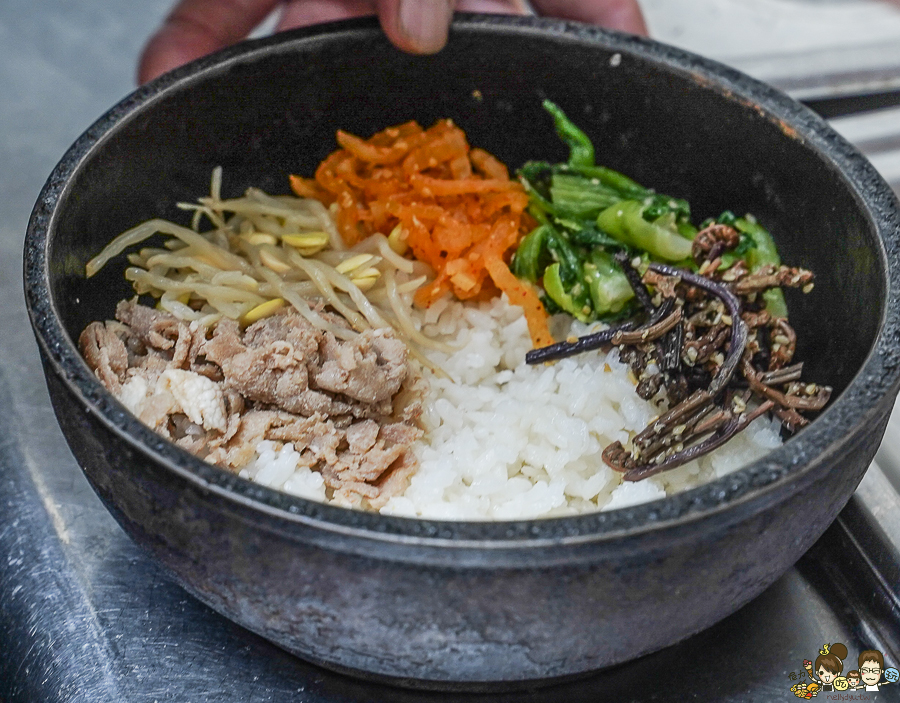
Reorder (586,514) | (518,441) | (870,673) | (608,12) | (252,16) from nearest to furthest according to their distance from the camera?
1. (586,514)
2. (870,673)
3. (518,441)
4. (608,12)
5. (252,16)

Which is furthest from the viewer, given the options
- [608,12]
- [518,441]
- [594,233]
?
[608,12]

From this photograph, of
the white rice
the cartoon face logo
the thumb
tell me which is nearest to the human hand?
the thumb

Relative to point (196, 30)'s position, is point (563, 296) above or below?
below

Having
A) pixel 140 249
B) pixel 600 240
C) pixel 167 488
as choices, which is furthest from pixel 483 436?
pixel 140 249

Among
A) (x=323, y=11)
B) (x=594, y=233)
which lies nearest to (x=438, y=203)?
(x=594, y=233)

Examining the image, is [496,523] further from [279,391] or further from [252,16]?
[252,16]

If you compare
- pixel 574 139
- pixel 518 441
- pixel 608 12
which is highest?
pixel 608 12

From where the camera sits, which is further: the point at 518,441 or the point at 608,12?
the point at 608,12

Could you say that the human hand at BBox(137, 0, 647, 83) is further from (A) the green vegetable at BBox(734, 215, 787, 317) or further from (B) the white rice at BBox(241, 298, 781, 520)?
(B) the white rice at BBox(241, 298, 781, 520)
